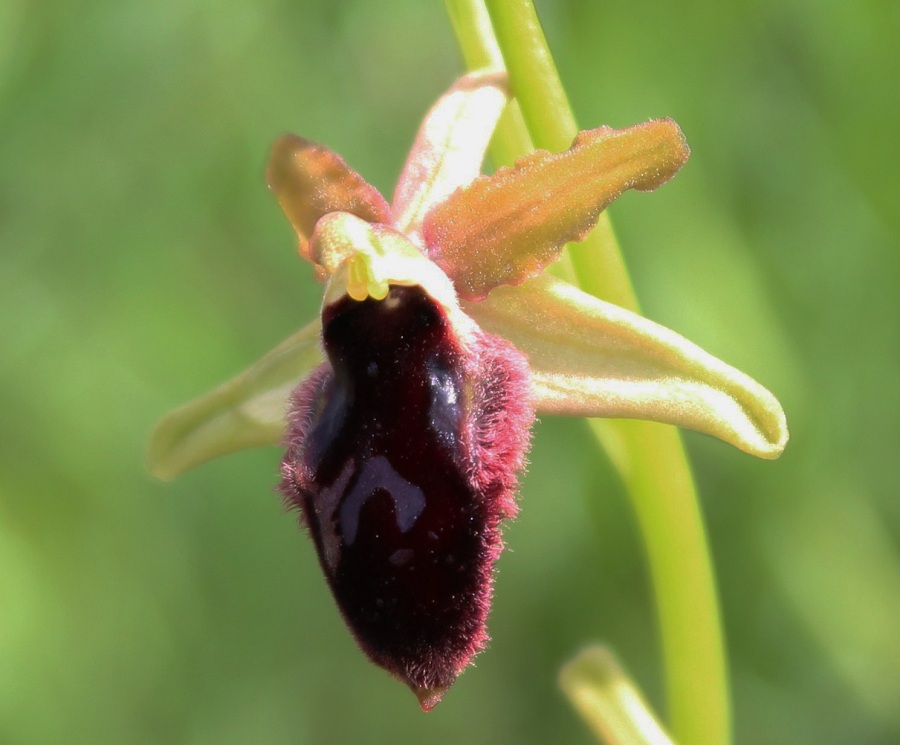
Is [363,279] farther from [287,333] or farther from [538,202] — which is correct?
[287,333]

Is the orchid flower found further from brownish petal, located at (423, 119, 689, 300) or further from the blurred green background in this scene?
the blurred green background

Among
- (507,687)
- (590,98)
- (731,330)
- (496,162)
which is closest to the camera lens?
(496,162)

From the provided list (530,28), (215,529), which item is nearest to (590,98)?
(215,529)

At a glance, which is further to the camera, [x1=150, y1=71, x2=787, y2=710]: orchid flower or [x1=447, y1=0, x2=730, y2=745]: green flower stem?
[x1=447, y1=0, x2=730, y2=745]: green flower stem

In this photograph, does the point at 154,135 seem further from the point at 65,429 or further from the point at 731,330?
the point at 731,330

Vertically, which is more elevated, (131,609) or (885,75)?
(885,75)

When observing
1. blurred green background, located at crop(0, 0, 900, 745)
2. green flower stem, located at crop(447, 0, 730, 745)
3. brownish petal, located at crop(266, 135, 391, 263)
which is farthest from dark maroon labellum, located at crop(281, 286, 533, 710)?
blurred green background, located at crop(0, 0, 900, 745)

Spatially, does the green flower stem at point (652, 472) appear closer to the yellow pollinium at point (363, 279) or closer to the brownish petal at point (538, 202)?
the brownish petal at point (538, 202)
